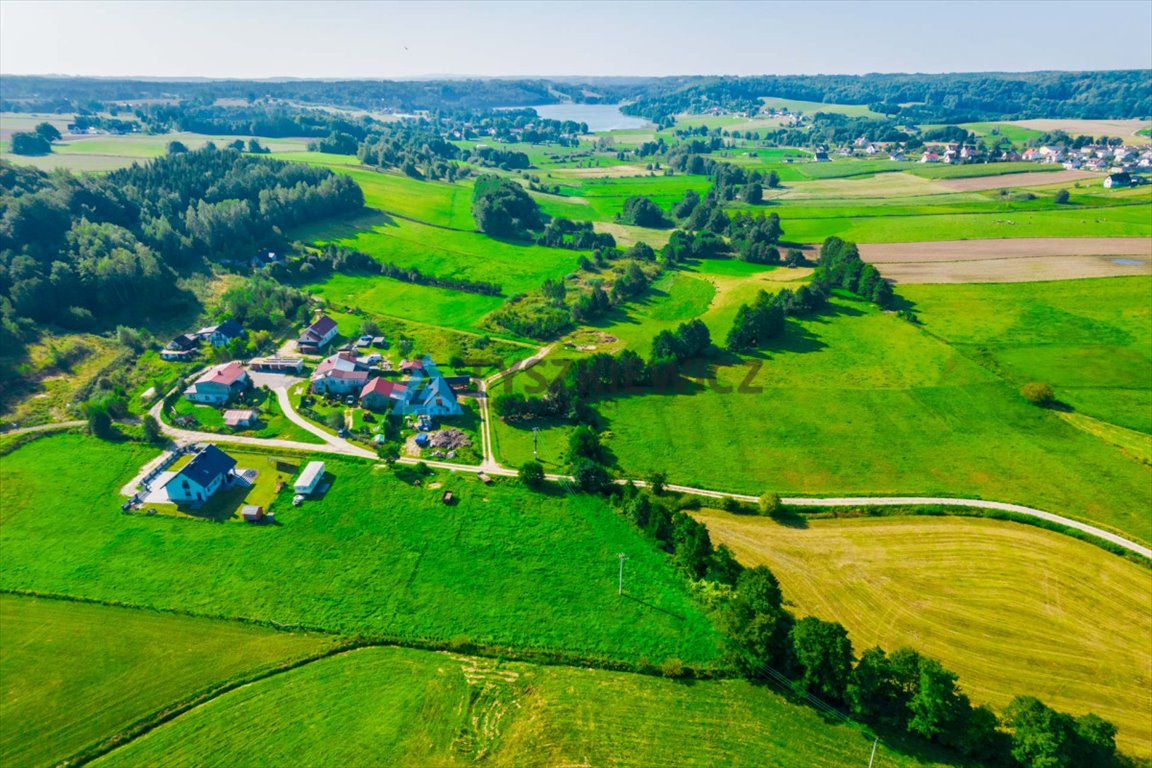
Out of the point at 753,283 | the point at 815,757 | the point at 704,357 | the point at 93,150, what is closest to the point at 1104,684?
the point at 815,757

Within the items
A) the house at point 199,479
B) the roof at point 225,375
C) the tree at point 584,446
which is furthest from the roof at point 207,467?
the tree at point 584,446

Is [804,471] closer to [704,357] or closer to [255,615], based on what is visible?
[704,357]

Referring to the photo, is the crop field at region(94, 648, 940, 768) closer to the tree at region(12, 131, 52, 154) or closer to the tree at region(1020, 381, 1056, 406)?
the tree at region(1020, 381, 1056, 406)

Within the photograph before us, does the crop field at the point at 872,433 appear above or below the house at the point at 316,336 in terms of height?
below

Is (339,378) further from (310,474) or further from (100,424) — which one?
(100,424)

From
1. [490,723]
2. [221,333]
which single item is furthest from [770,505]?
[221,333]

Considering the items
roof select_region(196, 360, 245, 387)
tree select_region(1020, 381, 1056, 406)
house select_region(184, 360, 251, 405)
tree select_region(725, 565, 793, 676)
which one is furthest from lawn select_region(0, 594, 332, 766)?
tree select_region(1020, 381, 1056, 406)

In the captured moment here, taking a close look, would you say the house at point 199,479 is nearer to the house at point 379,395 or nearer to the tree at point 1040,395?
the house at point 379,395
